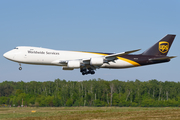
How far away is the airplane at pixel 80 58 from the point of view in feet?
137

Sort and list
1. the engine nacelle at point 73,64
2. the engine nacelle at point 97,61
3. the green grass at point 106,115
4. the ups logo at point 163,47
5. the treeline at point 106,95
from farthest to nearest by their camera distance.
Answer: the treeline at point 106,95
the ups logo at point 163,47
the engine nacelle at point 97,61
the engine nacelle at point 73,64
the green grass at point 106,115

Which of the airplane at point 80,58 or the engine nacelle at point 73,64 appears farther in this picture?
the engine nacelle at point 73,64

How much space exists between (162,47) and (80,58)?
17283mm

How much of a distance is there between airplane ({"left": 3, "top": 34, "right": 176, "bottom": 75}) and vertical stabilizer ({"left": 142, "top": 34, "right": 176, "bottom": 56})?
0.44 meters

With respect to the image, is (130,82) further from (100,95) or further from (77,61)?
(77,61)

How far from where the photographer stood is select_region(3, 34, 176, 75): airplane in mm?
41906

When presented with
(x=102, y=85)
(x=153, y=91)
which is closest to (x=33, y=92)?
(x=102, y=85)

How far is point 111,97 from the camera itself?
95062 mm

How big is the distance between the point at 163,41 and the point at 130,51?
549 inches

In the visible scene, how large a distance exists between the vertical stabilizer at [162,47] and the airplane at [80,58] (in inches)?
17.5

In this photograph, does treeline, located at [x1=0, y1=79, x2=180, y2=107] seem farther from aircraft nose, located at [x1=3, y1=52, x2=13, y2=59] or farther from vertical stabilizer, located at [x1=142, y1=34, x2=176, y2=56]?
aircraft nose, located at [x1=3, y1=52, x2=13, y2=59]

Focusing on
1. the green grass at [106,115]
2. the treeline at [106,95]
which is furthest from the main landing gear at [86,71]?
the treeline at [106,95]

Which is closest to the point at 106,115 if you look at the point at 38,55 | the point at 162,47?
the point at 38,55

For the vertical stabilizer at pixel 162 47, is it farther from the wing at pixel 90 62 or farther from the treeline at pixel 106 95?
the treeline at pixel 106 95
